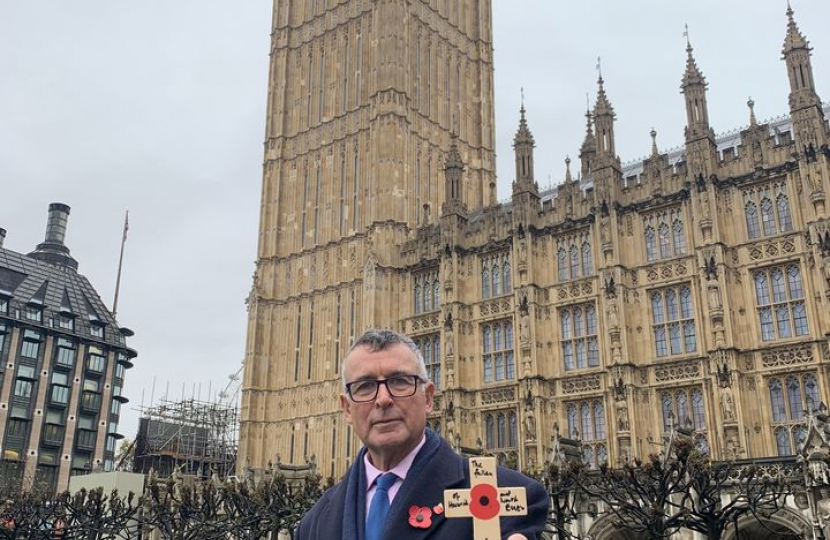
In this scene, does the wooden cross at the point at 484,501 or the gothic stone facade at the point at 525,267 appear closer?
the wooden cross at the point at 484,501

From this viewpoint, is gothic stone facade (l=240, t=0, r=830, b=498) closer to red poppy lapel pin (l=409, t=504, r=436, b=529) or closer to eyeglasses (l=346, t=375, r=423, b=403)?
eyeglasses (l=346, t=375, r=423, b=403)

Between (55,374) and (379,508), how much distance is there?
69.4 metres

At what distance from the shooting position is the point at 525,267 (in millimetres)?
34219

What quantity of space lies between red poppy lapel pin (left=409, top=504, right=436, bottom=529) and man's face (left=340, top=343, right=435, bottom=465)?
11.7 inches

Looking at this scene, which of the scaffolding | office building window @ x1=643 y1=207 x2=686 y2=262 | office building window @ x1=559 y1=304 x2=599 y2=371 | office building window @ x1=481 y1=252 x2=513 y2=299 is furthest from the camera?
the scaffolding

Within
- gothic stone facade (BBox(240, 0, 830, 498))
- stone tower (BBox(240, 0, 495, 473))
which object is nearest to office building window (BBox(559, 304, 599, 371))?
gothic stone facade (BBox(240, 0, 830, 498))

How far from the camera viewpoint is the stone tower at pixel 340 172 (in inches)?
1581

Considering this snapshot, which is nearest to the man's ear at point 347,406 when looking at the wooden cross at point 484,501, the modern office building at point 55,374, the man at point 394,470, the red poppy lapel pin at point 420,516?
the man at point 394,470

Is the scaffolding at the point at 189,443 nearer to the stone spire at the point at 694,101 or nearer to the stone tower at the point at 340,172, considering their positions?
the stone tower at the point at 340,172

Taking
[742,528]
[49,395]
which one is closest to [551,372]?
[742,528]

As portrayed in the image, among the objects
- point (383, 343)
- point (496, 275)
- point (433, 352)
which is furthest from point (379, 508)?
point (433, 352)

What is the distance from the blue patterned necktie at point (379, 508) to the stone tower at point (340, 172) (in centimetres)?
3499

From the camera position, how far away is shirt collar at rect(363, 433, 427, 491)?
3025 millimetres

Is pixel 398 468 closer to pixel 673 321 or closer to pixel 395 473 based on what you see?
pixel 395 473
